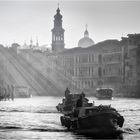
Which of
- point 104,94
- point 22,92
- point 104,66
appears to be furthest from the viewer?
point 104,66

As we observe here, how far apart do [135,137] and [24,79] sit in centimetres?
15696

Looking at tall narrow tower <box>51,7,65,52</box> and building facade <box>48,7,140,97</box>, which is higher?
tall narrow tower <box>51,7,65,52</box>

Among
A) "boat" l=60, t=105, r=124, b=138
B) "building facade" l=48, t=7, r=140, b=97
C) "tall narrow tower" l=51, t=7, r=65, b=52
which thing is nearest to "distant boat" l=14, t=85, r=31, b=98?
"building facade" l=48, t=7, r=140, b=97

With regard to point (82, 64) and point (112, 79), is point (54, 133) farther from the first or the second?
point (82, 64)

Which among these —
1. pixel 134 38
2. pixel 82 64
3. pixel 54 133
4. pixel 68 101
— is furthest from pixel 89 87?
pixel 54 133

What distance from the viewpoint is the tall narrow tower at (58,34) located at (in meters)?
185

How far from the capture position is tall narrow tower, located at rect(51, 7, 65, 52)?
184750mm

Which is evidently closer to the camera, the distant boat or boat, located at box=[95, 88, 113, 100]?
boat, located at box=[95, 88, 113, 100]

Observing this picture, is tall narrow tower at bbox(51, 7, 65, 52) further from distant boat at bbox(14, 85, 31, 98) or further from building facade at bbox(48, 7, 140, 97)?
distant boat at bbox(14, 85, 31, 98)

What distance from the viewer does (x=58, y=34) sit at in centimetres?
18700

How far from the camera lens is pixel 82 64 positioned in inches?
6845

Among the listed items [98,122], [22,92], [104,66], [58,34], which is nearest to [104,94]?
[22,92]

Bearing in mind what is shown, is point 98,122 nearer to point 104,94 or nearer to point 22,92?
point 104,94

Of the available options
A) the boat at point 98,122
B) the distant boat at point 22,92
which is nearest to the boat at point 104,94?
the distant boat at point 22,92
